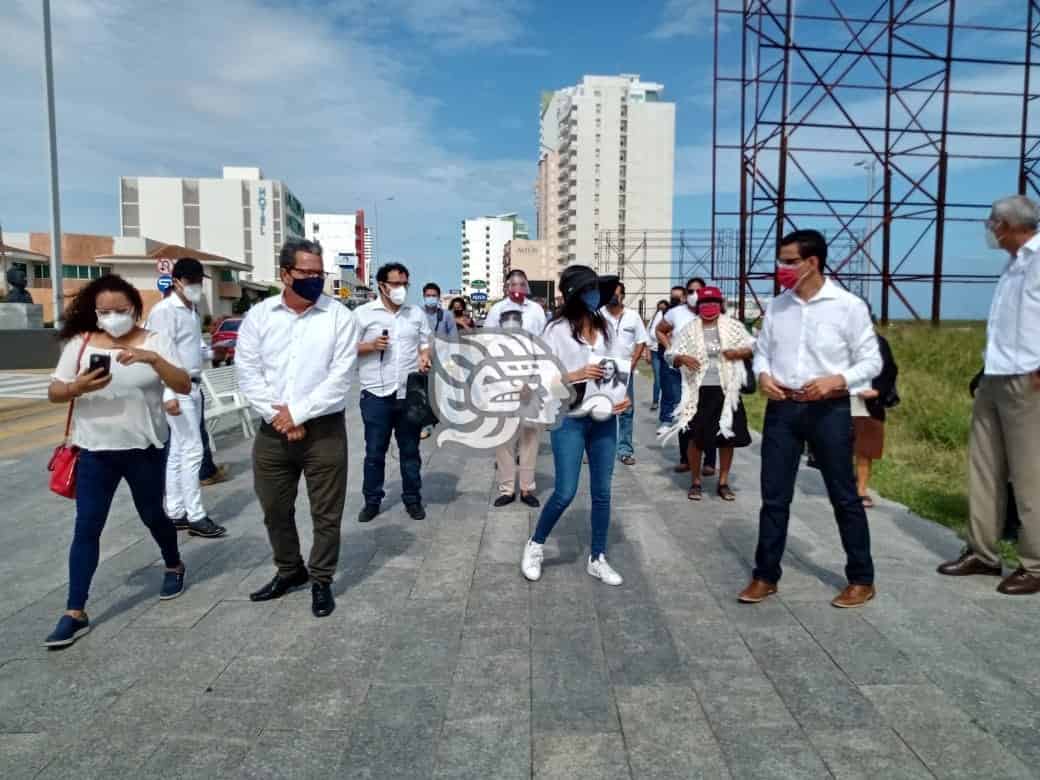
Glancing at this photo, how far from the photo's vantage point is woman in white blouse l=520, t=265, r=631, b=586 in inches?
160

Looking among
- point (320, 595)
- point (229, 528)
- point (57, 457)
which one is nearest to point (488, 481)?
point (229, 528)

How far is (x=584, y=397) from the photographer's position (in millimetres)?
4066

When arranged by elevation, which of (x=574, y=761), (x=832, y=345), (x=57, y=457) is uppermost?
(x=832, y=345)

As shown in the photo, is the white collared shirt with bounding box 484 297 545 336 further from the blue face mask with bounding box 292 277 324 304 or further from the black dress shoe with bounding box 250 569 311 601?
the black dress shoe with bounding box 250 569 311 601

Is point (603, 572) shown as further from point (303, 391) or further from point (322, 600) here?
point (303, 391)

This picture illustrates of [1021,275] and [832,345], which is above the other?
[1021,275]

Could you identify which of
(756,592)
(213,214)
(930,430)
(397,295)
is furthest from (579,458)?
(213,214)

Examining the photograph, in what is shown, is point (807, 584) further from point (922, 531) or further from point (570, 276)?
point (570, 276)

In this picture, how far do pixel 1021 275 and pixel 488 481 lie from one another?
14.8 ft

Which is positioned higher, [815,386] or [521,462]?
[815,386]

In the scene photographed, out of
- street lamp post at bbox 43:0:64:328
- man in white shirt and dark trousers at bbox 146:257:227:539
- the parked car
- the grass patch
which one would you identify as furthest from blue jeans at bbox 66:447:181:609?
the parked car

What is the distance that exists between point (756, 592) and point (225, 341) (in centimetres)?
2117

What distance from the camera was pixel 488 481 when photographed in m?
7.09

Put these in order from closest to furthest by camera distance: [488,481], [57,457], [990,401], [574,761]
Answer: [574,761]
[57,457]
[990,401]
[488,481]
